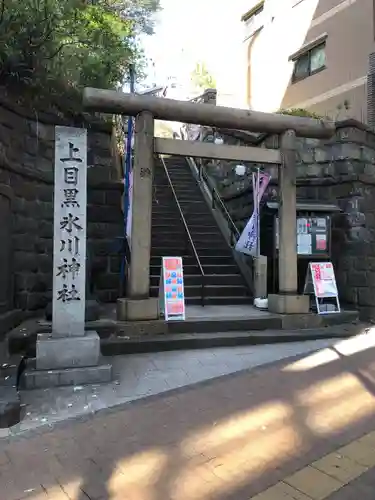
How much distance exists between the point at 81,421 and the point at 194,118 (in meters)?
5.38

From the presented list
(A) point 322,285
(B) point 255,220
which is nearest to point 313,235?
(A) point 322,285

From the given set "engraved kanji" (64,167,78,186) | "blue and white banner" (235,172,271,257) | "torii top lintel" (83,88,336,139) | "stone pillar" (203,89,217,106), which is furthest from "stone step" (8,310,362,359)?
"stone pillar" (203,89,217,106)

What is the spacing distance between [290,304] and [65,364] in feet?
14.2

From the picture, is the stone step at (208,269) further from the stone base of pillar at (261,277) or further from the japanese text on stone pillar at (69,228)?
A: the japanese text on stone pillar at (69,228)

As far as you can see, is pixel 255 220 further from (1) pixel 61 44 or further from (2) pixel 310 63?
(2) pixel 310 63

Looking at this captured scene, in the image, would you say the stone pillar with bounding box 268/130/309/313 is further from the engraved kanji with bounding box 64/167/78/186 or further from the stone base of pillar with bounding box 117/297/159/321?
the engraved kanji with bounding box 64/167/78/186

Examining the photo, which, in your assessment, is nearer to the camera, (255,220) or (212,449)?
(212,449)

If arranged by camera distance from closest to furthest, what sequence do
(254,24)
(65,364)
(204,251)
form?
(65,364)
(204,251)
(254,24)

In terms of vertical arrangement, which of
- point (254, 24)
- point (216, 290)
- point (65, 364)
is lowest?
point (65, 364)

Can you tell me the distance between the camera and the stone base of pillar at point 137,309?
6.86m

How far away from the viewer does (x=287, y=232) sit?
8.04 metres

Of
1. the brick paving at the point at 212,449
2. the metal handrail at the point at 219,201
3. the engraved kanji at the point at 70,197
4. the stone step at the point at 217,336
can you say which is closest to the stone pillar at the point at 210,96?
the metal handrail at the point at 219,201

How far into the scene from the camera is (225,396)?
4812mm

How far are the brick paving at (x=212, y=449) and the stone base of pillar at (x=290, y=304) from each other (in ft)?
9.03
